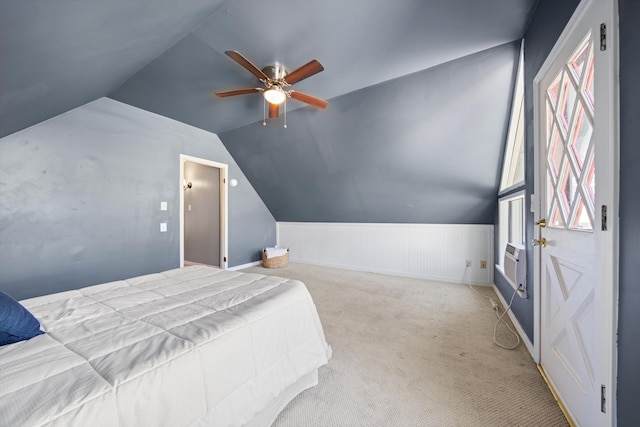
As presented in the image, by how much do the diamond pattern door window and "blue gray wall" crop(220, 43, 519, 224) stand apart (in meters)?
0.99

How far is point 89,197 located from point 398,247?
420 cm

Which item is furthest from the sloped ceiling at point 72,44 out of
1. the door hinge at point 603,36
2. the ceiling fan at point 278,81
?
the door hinge at point 603,36

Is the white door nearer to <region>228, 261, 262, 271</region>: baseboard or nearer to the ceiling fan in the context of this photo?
the ceiling fan

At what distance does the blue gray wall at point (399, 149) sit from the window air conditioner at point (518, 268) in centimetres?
119

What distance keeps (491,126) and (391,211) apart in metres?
1.81

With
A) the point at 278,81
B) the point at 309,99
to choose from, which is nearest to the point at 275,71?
the point at 278,81

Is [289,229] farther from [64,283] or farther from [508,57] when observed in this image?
[508,57]

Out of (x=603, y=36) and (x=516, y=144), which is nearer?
(x=603, y=36)

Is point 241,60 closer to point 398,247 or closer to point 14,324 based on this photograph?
point 14,324

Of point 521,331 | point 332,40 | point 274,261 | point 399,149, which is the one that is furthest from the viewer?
point 274,261

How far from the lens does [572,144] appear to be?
1336 millimetres

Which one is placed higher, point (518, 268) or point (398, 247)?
point (518, 268)

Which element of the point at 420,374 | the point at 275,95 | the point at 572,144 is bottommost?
the point at 420,374

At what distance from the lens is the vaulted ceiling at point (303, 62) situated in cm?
134
